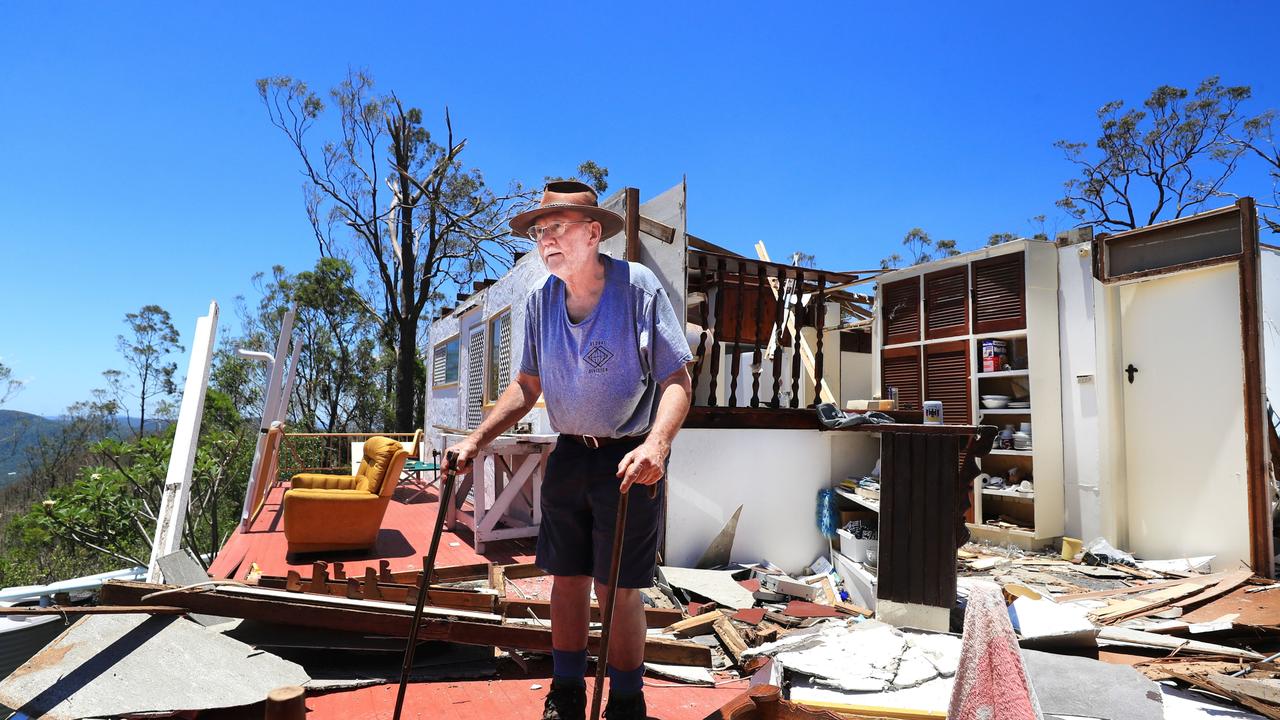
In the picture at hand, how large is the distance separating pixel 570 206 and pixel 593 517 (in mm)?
980

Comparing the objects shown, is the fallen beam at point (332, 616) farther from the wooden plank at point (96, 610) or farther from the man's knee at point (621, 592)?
the man's knee at point (621, 592)

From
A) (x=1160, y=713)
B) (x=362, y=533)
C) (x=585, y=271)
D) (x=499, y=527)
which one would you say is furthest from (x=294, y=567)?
(x=1160, y=713)

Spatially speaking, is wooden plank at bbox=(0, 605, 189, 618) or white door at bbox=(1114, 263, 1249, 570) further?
white door at bbox=(1114, 263, 1249, 570)

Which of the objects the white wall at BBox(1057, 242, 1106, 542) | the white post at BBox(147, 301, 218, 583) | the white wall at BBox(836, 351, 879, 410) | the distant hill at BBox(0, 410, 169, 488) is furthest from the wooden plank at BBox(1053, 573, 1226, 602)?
the distant hill at BBox(0, 410, 169, 488)

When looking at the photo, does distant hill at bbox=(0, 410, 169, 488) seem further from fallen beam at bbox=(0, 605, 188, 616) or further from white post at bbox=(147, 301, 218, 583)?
fallen beam at bbox=(0, 605, 188, 616)

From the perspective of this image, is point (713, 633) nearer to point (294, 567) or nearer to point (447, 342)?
point (294, 567)

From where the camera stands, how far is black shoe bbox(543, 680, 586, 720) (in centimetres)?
196

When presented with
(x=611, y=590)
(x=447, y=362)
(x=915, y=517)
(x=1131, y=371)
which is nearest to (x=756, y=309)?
(x=915, y=517)

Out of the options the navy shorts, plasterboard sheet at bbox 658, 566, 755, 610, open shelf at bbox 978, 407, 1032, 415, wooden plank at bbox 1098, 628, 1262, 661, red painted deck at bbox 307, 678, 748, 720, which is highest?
open shelf at bbox 978, 407, 1032, 415

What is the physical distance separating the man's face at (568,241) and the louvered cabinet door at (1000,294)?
7006 mm

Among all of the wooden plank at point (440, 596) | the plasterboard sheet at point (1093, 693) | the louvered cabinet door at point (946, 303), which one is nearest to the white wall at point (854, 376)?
the louvered cabinet door at point (946, 303)

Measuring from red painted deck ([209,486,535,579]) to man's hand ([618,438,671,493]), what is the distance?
11.5 ft

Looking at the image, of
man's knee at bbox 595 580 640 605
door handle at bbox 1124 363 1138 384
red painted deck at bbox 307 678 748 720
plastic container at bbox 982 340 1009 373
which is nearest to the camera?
man's knee at bbox 595 580 640 605

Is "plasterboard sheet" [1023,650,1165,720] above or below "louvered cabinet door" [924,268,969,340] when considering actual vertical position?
below
